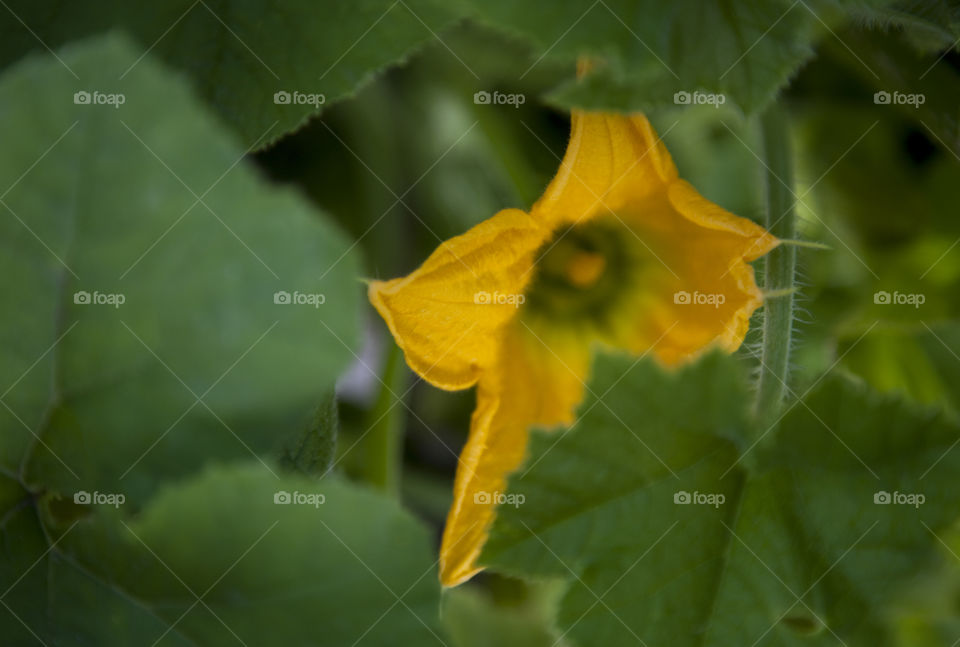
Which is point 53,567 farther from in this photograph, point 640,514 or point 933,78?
point 933,78

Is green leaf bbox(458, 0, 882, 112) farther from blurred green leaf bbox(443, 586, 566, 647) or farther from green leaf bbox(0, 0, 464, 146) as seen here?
blurred green leaf bbox(443, 586, 566, 647)

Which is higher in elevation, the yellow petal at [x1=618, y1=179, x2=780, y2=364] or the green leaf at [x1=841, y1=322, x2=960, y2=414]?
the yellow petal at [x1=618, y1=179, x2=780, y2=364]

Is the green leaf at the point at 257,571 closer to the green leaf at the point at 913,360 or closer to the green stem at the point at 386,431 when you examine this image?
the green stem at the point at 386,431

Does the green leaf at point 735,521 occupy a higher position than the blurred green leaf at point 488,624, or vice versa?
the green leaf at point 735,521

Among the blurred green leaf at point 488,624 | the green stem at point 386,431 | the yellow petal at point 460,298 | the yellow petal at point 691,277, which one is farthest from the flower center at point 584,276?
the blurred green leaf at point 488,624

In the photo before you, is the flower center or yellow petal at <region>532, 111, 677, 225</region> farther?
the flower center

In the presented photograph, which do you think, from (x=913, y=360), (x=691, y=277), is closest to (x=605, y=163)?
(x=691, y=277)

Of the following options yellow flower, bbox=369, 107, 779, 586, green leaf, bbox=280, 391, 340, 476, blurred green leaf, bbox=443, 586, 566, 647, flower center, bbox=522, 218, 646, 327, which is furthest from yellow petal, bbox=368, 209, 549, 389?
blurred green leaf, bbox=443, 586, 566, 647
